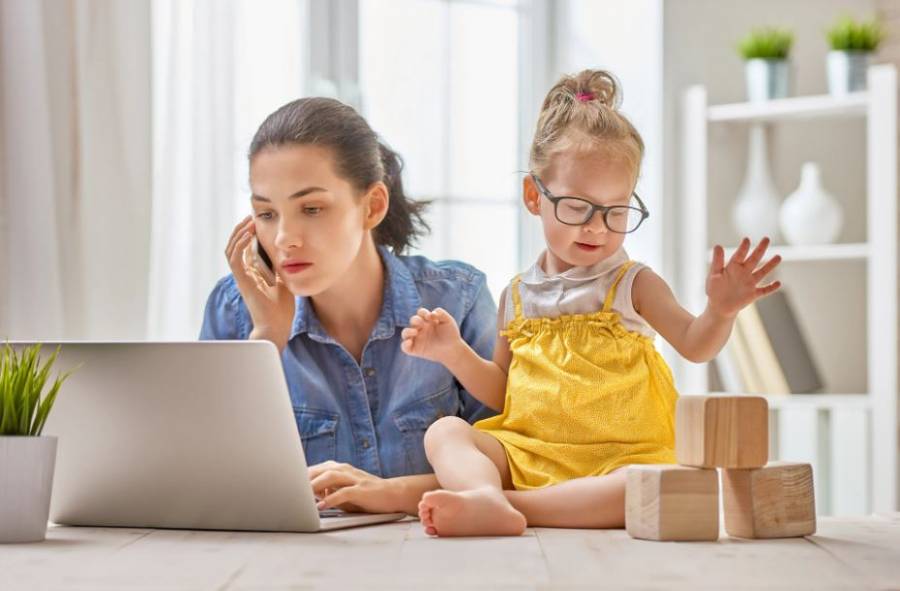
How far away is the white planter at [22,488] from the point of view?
125cm

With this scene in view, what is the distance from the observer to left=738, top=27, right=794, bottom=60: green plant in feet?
10.3

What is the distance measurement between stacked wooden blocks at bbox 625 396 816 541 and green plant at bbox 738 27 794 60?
80.5 inches

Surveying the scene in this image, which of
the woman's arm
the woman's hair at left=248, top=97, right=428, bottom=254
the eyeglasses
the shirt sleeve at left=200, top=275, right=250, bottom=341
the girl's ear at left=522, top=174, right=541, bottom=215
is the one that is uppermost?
the woman's hair at left=248, top=97, right=428, bottom=254

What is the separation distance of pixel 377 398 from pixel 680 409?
0.62m

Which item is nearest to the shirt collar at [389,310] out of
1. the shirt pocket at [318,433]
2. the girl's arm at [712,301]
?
the shirt pocket at [318,433]

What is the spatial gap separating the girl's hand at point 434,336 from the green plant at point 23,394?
473 mm

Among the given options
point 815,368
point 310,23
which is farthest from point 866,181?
point 310,23

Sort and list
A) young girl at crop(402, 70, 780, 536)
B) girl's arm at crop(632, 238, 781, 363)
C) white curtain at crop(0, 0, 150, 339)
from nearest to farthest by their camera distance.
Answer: girl's arm at crop(632, 238, 781, 363) < young girl at crop(402, 70, 780, 536) < white curtain at crop(0, 0, 150, 339)

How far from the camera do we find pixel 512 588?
977 millimetres

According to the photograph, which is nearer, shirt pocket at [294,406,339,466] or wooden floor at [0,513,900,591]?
wooden floor at [0,513,900,591]

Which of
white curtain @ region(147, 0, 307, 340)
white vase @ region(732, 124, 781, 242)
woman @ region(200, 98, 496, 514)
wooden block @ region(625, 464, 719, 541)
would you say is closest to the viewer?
wooden block @ region(625, 464, 719, 541)

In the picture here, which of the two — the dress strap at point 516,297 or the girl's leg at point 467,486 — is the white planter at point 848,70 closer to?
the dress strap at point 516,297

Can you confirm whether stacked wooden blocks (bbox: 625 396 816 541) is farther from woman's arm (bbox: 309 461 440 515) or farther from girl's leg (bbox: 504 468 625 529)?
woman's arm (bbox: 309 461 440 515)

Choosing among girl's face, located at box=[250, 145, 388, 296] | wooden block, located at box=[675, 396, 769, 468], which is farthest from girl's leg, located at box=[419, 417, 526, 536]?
girl's face, located at box=[250, 145, 388, 296]
